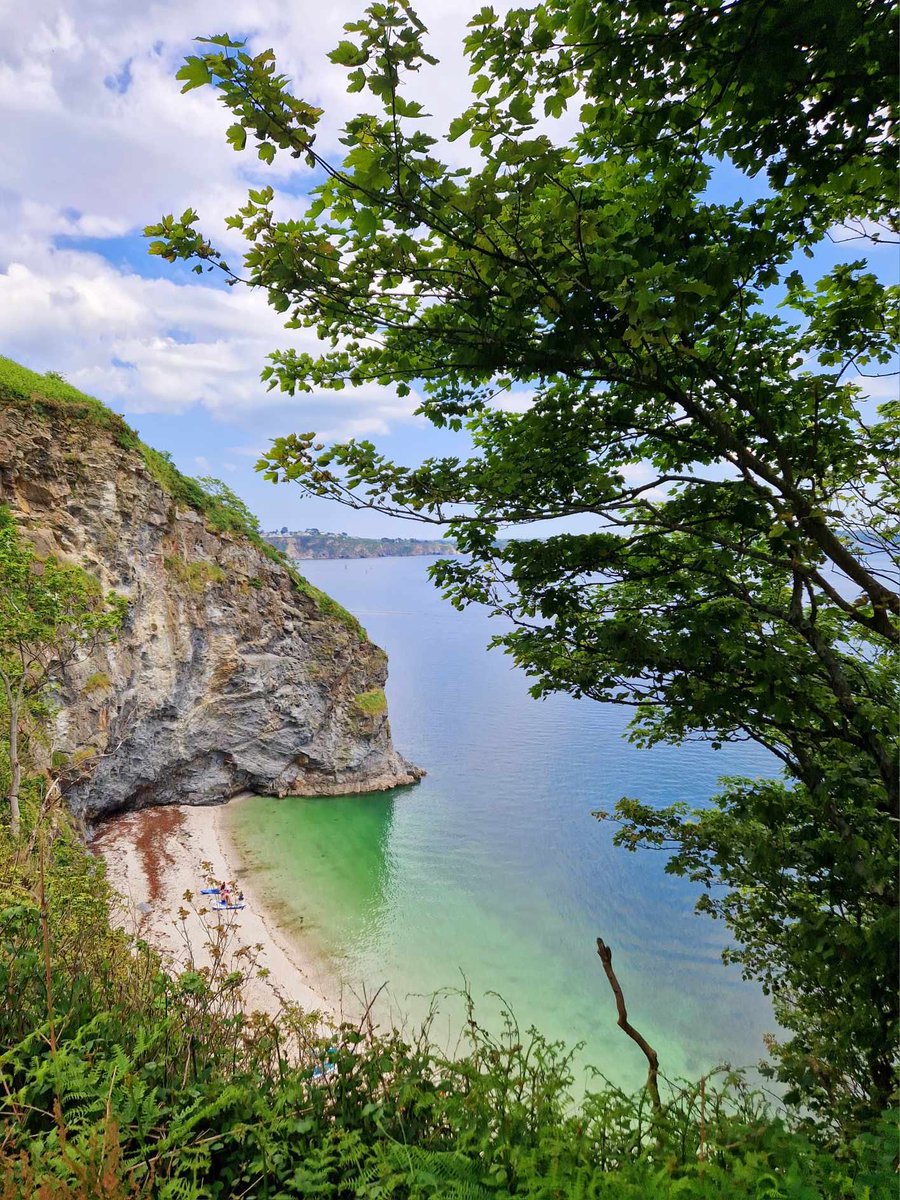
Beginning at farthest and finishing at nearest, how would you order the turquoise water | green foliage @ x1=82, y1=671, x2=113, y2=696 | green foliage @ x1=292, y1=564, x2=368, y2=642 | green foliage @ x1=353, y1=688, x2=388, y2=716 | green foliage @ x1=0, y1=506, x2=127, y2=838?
1. green foliage @ x1=353, y1=688, x2=388, y2=716
2. green foliage @ x1=292, y1=564, x2=368, y2=642
3. green foliage @ x1=82, y1=671, x2=113, y2=696
4. the turquoise water
5. green foliage @ x1=0, y1=506, x2=127, y2=838

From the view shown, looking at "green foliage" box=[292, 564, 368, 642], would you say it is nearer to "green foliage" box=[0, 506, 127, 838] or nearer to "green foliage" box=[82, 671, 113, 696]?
"green foliage" box=[82, 671, 113, 696]

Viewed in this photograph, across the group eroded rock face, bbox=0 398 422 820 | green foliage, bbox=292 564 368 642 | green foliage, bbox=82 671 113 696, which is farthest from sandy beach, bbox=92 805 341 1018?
green foliage, bbox=292 564 368 642

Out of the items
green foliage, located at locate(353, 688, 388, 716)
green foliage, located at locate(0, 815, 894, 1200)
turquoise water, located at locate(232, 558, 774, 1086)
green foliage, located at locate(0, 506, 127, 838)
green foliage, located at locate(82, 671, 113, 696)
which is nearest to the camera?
green foliage, located at locate(0, 815, 894, 1200)

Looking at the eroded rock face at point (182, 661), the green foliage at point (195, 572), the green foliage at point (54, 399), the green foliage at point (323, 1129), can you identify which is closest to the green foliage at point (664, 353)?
the green foliage at point (323, 1129)

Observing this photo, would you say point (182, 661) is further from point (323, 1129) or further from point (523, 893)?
point (323, 1129)

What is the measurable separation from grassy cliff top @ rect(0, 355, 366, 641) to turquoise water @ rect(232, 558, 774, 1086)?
11522 millimetres

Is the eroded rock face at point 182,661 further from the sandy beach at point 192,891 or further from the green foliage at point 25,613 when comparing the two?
the green foliage at point 25,613

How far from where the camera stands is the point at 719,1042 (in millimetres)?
15344

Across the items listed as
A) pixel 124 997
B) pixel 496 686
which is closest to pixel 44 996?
pixel 124 997

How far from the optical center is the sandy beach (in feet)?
50.8

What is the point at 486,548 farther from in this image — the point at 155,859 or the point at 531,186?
the point at 155,859

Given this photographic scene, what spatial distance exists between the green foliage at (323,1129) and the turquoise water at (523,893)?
543cm

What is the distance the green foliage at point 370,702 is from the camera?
31766mm

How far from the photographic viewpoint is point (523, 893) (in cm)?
2253
